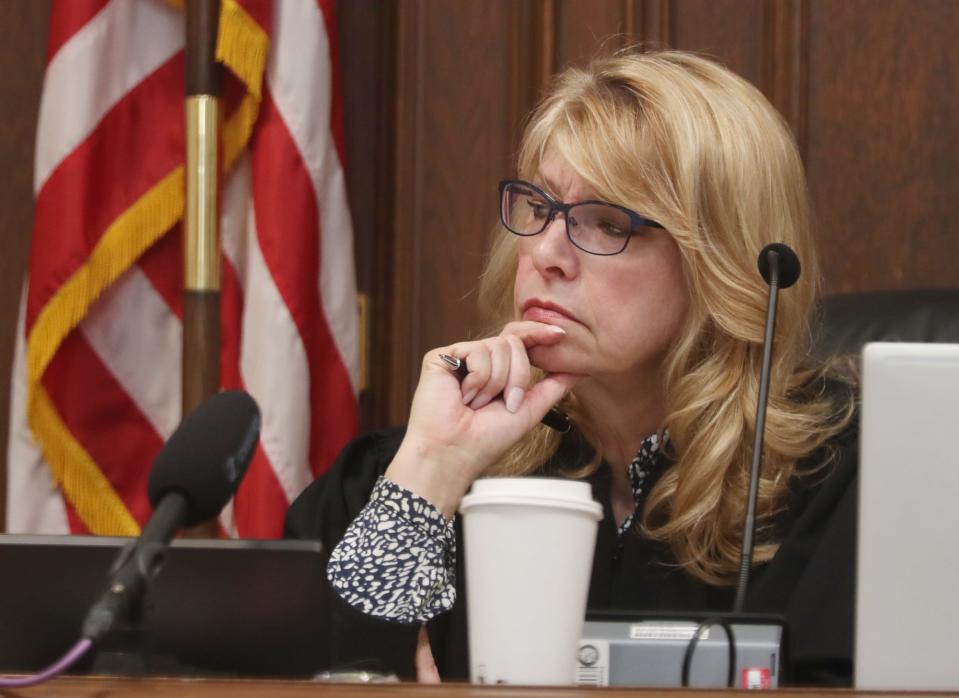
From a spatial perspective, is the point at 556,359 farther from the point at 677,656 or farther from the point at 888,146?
the point at 888,146

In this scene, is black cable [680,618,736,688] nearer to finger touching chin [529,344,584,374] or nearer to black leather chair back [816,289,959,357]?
finger touching chin [529,344,584,374]

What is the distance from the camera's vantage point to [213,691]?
0.78m

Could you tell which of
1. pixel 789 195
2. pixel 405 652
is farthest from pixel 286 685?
pixel 789 195

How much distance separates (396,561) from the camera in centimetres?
146

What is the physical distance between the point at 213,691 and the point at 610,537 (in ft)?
3.22

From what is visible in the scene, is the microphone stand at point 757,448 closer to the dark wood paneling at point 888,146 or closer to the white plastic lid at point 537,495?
the white plastic lid at point 537,495

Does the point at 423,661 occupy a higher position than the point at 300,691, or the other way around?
the point at 300,691

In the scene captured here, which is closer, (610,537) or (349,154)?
(610,537)

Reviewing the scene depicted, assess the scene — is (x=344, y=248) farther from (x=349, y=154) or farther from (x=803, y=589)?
(x=803, y=589)

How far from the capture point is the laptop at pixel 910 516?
0.83 metres

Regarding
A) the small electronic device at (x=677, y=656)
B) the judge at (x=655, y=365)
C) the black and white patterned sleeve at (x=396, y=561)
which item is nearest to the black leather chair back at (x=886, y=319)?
the judge at (x=655, y=365)

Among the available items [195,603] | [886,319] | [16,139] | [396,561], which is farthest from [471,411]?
[16,139]

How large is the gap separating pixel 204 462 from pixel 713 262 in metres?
0.97

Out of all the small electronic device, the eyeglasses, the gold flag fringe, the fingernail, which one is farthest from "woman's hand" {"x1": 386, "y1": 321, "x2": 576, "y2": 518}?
the gold flag fringe
